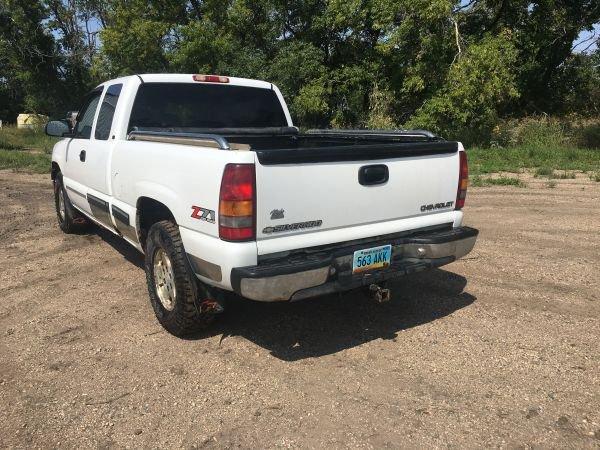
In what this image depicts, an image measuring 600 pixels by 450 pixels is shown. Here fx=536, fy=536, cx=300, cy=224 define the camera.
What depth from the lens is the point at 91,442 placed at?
2791 millimetres

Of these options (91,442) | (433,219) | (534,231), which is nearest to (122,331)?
(91,442)

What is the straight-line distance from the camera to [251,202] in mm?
→ 3096

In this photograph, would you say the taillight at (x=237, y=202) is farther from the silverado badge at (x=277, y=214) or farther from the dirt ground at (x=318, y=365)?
the dirt ground at (x=318, y=365)

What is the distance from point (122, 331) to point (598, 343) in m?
3.50

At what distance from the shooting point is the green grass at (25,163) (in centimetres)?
1473

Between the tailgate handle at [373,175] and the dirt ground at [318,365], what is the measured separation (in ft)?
3.86

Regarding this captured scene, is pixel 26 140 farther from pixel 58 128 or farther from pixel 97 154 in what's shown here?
pixel 97 154

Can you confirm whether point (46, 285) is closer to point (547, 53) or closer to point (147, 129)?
point (147, 129)

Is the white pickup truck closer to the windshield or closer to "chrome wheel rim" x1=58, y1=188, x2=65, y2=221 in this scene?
the windshield

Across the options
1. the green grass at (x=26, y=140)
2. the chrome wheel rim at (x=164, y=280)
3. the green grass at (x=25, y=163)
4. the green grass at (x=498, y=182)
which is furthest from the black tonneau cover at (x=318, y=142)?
the green grass at (x=26, y=140)

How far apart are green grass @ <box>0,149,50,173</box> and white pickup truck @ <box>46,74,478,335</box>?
35.5 ft

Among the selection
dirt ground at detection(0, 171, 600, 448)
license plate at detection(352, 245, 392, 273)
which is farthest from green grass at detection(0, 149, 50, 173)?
license plate at detection(352, 245, 392, 273)

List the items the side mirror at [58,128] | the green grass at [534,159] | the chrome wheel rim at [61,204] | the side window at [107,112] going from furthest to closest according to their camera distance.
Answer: the green grass at [534,159], the chrome wheel rim at [61,204], the side mirror at [58,128], the side window at [107,112]

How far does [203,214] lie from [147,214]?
113 cm
